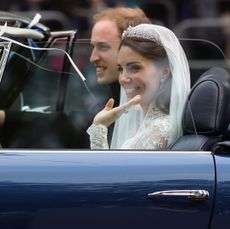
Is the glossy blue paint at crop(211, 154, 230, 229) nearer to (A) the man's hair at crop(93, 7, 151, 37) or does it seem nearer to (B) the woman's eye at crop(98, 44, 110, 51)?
(B) the woman's eye at crop(98, 44, 110, 51)

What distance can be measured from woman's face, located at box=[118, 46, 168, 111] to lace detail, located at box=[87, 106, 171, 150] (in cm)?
6

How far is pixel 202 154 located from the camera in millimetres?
3518

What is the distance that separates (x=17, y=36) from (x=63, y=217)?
3.54 ft

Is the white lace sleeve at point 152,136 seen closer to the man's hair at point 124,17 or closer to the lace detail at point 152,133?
the lace detail at point 152,133

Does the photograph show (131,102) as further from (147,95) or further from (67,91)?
(67,91)

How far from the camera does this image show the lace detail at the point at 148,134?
368 centimetres

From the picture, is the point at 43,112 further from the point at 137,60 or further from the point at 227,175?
the point at 227,175

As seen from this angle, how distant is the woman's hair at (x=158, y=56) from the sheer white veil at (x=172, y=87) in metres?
0.02

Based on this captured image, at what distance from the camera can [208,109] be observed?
3.71 meters

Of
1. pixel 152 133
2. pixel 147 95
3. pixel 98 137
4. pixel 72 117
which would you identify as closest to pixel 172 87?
pixel 147 95

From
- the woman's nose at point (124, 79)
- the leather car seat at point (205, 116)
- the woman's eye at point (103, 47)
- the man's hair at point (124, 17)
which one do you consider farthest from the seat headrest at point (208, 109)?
the man's hair at point (124, 17)

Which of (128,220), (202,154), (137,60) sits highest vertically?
(137,60)

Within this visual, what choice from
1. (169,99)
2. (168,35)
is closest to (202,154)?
(169,99)

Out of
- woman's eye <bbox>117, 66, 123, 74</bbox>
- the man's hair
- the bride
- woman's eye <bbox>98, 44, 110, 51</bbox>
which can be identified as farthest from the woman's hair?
the man's hair
